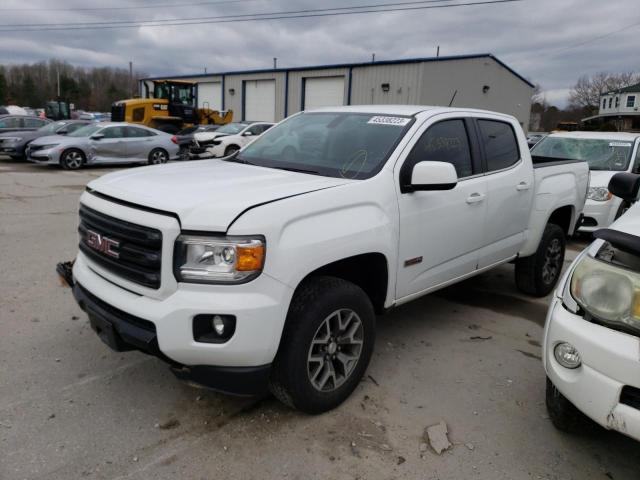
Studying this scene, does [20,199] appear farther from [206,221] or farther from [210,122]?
[210,122]

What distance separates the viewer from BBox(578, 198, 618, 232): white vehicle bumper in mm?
7844

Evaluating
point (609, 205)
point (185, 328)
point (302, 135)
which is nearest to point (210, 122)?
point (609, 205)

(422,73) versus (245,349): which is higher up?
(422,73)

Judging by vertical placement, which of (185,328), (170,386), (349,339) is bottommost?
(170,386)

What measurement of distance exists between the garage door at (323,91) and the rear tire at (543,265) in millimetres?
26513

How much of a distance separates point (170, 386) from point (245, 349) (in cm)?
113

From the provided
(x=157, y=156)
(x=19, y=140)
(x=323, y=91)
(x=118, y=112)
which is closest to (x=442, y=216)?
(x=157, y=156)

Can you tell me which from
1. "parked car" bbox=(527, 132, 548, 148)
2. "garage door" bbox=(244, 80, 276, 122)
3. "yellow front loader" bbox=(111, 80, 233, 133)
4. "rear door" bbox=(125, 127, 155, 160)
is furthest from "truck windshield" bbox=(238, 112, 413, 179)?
"garage door" bbox=(244, 80, 276, 122)

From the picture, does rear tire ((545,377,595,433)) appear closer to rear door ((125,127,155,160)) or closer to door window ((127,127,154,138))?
rear door ((125,127,155,160))

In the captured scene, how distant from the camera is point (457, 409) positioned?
126 inches

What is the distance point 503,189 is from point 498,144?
0.46m

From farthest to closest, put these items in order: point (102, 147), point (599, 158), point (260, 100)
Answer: point (260, 100)
point (102, 147)
point (599, 158)

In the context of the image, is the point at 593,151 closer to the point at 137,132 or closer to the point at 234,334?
the point at 234,334

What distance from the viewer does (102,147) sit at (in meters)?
15.6
